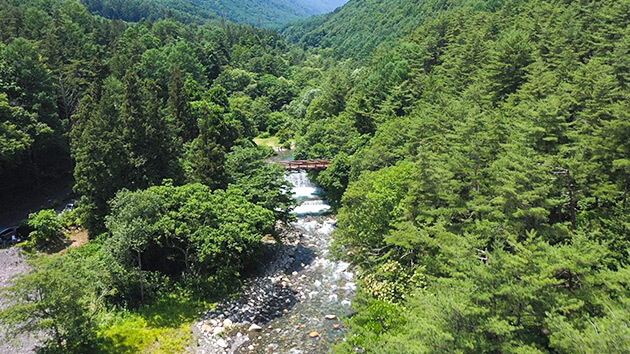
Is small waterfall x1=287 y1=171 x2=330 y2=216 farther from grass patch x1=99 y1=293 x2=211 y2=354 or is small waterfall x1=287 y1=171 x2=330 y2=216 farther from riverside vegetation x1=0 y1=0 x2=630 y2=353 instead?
grass patch x1=99 y1=293 x2=211 y2=354

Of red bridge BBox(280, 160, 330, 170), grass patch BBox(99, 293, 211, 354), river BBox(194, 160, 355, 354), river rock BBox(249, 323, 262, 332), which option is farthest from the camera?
red bridge BBox(280, 160, 330, 170)

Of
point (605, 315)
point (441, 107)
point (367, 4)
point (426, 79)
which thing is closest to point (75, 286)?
point (605, 315)

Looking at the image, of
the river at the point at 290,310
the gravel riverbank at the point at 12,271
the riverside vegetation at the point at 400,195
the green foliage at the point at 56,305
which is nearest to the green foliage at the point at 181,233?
the riverside vegetation at the point at 400,195

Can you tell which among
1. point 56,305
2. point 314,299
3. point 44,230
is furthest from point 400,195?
point 44,230

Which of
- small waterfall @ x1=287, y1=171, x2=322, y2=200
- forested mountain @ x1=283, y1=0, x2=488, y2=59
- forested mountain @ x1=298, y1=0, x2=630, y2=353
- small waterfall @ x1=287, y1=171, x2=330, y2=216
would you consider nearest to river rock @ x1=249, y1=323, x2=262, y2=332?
forested mountain @ x1=298, y1=0, x2=630, y2=353

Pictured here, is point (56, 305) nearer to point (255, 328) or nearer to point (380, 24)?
point (255, 328)

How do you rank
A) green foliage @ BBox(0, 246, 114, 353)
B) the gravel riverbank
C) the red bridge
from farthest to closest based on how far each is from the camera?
the red bridge
the gravel riverbank
green foliage @ BBox(0, 246, 114, 353)

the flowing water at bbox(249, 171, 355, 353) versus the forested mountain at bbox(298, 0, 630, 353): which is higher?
the forested mountain at bbox(298, 0, 630, 353)
